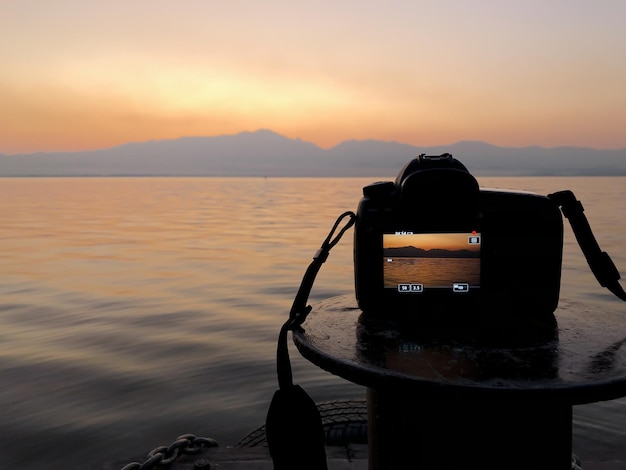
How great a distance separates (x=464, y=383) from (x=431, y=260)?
0.71 metres

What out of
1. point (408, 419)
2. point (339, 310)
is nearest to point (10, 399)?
point (339, 310)

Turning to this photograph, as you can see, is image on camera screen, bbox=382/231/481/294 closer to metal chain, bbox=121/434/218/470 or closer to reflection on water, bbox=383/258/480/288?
reflection on water, bbox=383/258/480/288

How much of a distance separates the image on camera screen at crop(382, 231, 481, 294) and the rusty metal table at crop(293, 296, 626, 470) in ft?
0.71

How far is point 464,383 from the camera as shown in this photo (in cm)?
177

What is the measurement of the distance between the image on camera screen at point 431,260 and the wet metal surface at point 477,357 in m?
0.21

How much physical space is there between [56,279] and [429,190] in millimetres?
10462

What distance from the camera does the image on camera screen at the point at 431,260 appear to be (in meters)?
2.39

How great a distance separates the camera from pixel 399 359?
79.3 inches

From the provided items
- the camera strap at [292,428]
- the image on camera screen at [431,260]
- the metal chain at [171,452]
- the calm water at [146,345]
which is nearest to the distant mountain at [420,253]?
the image on camera screen at [431,260]

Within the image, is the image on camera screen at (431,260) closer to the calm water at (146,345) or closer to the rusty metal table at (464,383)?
the rusty metal table at (464,383)

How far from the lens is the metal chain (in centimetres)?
315

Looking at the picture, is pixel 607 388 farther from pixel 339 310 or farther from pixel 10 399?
pixel 10 399

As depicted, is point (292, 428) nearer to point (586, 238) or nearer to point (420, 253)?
point (420, 253)

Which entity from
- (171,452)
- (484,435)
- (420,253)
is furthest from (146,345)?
(484,435)
